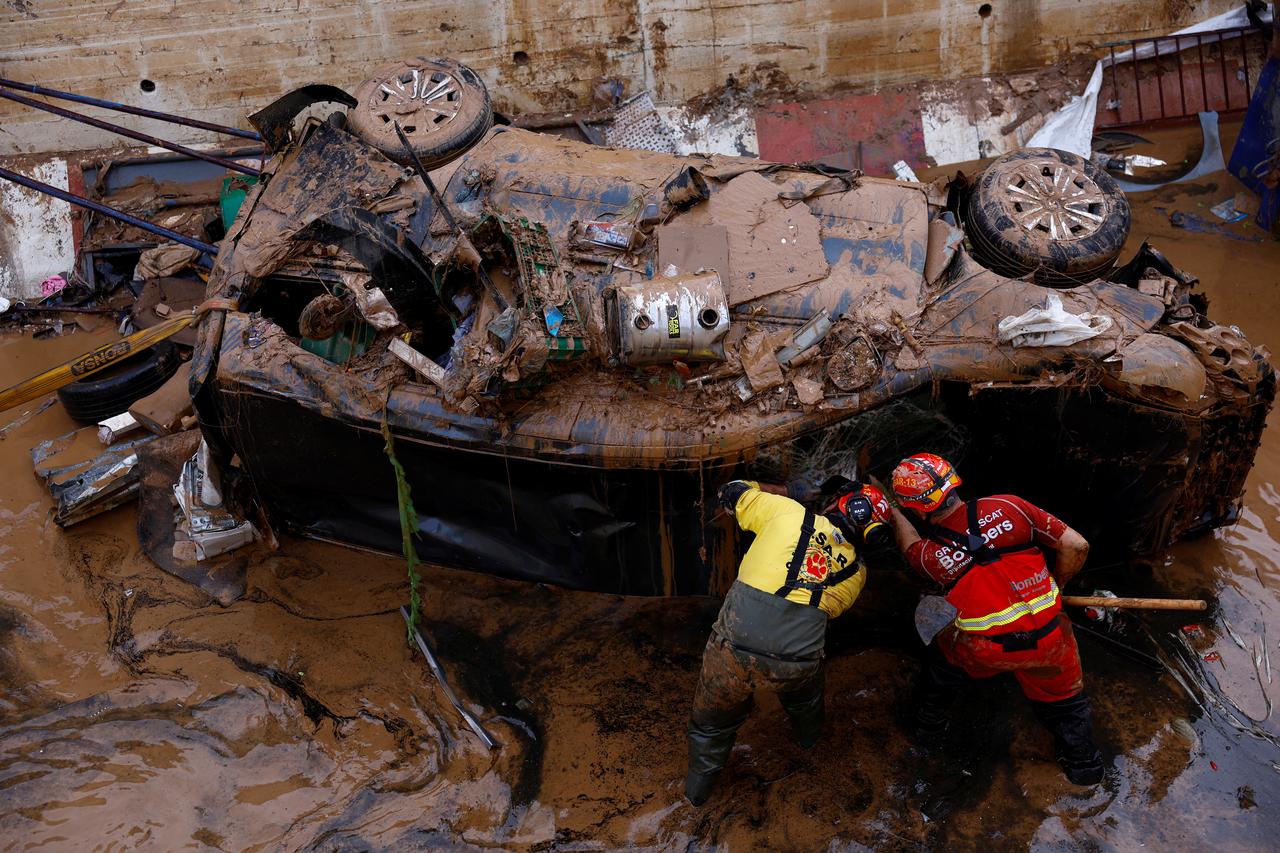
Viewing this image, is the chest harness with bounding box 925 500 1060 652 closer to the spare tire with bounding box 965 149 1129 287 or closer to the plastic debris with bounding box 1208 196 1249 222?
the spare tire with bounding box 965 149 1129 287

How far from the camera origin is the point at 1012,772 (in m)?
4.14

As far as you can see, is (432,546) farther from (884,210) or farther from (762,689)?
(884,210)

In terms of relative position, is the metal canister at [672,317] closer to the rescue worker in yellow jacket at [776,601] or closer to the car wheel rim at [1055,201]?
the rescue worker in yellow jacket at [776,601]

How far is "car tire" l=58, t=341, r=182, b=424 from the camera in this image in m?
5.81

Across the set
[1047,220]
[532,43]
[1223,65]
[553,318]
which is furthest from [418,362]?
[1223,65]

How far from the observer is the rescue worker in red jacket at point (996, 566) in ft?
12.5

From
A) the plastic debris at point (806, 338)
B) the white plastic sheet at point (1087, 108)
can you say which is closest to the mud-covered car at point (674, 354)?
the plastic debris at point (806, 338)

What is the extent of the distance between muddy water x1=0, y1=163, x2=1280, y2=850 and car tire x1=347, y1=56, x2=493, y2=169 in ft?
7.03

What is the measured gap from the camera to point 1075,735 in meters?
4.02

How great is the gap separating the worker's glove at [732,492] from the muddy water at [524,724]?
108 cm

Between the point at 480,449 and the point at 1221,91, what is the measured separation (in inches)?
259

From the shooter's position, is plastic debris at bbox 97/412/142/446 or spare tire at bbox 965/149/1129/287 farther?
plastic debris at bbox 97/412/142/446

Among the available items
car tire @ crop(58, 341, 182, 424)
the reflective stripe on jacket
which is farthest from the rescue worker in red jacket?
car tire @ crop(58, 341, 182, 424)

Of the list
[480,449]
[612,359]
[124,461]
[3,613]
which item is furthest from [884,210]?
[3,613]
